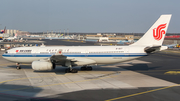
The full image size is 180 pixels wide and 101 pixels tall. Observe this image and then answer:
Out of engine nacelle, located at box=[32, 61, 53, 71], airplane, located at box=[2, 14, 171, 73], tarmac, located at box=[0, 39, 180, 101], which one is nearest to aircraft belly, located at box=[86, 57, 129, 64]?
airplane, located at box=[2, 14, 171, 73]

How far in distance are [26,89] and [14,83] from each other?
3.15 m

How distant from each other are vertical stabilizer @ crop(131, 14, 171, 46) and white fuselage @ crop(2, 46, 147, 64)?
1988 mm

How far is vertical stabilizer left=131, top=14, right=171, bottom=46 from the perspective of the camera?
25.7 meters

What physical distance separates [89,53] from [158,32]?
384 inches

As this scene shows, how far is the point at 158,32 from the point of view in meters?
26.1

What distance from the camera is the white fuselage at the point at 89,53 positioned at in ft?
84.3

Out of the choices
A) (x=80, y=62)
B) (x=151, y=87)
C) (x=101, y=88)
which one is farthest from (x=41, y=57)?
(x=151, y=87)

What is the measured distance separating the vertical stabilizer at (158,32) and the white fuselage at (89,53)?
1988 millimetres

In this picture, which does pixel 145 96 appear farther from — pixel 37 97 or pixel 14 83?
pixel 14 83

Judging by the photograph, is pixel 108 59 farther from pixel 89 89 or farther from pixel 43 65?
pixel 89 89

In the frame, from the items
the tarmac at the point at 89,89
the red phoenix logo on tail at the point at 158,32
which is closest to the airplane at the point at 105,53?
the red phoenix logo on tail at the point at 158,32

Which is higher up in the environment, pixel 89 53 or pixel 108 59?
pixel 89 53

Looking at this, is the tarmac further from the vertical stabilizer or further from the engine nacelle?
the vertical stabilizer

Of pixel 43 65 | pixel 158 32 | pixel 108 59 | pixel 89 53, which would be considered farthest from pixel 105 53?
pixel 43 65
